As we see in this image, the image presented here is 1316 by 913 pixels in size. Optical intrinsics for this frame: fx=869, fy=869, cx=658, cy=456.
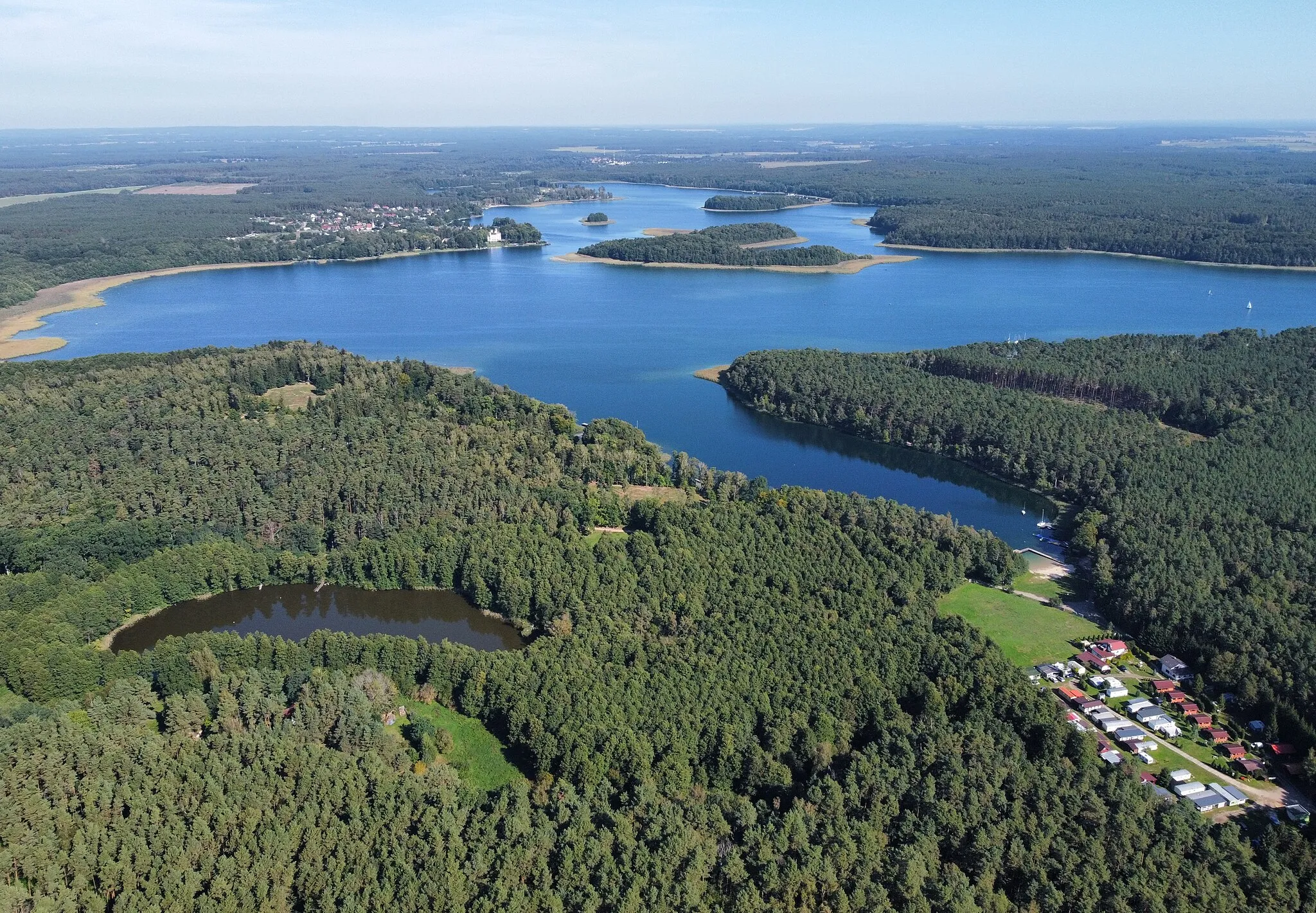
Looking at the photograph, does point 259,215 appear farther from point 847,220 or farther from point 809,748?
point 809,748

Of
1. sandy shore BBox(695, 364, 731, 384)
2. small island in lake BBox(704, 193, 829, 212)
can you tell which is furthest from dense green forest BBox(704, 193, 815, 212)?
sandy shore BBox(695, 364, 731, 384)

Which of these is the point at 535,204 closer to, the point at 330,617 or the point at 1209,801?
the point at 330,617

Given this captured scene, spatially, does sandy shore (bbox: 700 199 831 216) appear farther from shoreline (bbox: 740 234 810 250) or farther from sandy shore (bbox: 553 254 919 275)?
sandy shore (bbox: 553 254 919 275)

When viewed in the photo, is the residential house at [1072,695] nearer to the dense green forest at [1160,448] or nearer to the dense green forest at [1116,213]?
the dense green forest at [1160,448]

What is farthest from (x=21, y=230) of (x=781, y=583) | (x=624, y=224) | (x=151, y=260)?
(x=781, y=583)

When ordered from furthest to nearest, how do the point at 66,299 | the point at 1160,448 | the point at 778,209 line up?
the point at 778,209
the point at 66,299
the point at 1160,448

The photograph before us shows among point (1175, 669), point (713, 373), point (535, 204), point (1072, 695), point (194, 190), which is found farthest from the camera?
point (194, 190)

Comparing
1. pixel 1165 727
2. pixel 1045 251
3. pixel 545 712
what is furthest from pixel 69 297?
pixel 1045 251
